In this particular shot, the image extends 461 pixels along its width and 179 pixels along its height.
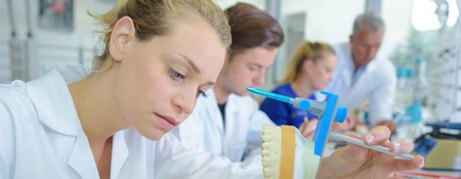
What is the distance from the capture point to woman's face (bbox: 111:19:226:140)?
646 mm

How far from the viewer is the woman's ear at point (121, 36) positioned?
692mm

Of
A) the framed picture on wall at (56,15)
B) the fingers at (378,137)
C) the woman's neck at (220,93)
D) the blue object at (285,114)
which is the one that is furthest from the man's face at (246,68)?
the framed picture on wall at (56,15)

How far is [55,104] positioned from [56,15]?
52.1 inches

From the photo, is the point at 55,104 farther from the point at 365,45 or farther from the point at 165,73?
the point at 365,45

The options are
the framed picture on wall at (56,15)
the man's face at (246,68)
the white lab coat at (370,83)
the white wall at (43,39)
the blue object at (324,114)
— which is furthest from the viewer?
the white lab coat at (370,83)

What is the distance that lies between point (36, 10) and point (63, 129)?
133cm

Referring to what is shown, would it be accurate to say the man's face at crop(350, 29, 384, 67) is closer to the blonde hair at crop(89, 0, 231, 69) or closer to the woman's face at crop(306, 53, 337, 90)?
the woman's face at crop(306, 53, 337, 90)

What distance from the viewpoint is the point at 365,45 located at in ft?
6.70

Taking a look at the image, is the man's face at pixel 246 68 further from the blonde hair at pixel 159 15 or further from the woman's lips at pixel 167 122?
the woman's lips at pixel 167 122

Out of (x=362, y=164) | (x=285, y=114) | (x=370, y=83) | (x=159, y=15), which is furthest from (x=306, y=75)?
(x=159, y=15)

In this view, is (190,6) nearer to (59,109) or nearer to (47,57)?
(59,109)

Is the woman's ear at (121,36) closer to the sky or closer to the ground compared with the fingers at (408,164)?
closer to the sky

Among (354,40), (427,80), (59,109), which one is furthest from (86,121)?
(427,80)

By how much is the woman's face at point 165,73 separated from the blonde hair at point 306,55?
1.27 meters
